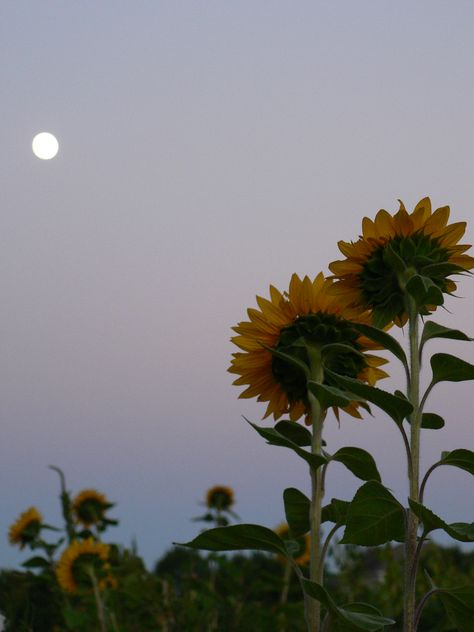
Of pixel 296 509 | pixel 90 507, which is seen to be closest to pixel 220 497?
pixel 90 507

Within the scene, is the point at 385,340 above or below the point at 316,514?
above

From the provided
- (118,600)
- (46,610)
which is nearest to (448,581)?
(118,600)

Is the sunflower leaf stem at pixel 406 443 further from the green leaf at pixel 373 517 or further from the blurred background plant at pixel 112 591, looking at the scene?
the blurred background plant at pixel 112 591

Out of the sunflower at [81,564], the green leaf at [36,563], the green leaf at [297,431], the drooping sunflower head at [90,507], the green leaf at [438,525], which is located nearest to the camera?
the green leaf at [438,525]

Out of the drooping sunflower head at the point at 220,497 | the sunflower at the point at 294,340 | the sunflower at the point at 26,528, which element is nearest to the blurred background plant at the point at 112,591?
the sunflower at the point at 26,528

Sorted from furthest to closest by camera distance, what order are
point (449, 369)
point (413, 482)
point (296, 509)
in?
point (296, 509) → point (449, 369) → point (413, 482)

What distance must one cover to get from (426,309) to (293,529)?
0.63 metres

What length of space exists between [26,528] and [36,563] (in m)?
0.29

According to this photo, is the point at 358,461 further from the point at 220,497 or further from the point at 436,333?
the point at 220,497

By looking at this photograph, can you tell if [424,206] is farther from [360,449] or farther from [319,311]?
[360,449]

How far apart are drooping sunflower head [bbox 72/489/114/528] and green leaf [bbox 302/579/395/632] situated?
4355 millimetres

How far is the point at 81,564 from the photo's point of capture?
5473mm

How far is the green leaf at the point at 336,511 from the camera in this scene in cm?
217

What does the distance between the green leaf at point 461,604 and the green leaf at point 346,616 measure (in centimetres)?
16
